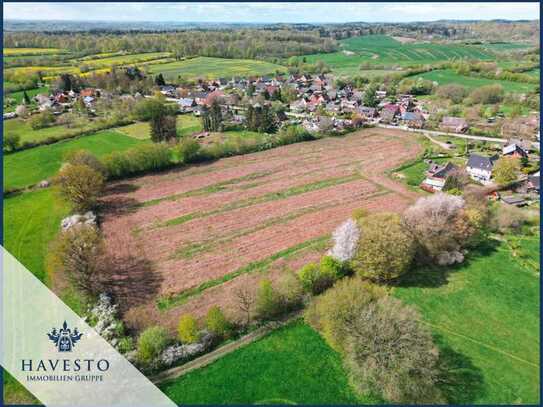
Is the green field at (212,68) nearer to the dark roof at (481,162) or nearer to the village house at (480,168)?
the dark roof at (481,162)

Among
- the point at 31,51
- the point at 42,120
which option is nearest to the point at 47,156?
the point at 42,120

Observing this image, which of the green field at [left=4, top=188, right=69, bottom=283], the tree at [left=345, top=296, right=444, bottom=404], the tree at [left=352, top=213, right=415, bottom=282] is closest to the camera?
the tree at [left=345, top=296, right=444, bottom=404]

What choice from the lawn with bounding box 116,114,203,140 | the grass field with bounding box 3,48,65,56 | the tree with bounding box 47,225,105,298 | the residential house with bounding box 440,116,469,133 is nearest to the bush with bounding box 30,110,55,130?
the lawn with bounding box 116,114,203,140

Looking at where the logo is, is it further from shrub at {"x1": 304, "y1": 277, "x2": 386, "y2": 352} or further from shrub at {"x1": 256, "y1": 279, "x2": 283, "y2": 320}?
shrub at {"x1": 304, "y1": 277, "x2": 386, "y2": 352}

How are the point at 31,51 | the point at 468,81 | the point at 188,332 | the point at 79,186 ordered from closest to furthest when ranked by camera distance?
the point at 188,332 < the point at 79,186 < the point at 468,81 < the point at 31,51

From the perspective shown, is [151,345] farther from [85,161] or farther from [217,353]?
[85,161]

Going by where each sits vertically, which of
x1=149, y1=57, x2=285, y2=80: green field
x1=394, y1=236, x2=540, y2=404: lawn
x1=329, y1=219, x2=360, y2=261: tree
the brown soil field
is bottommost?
x1=394, y1=236, x2=540, y2=404: lawn
